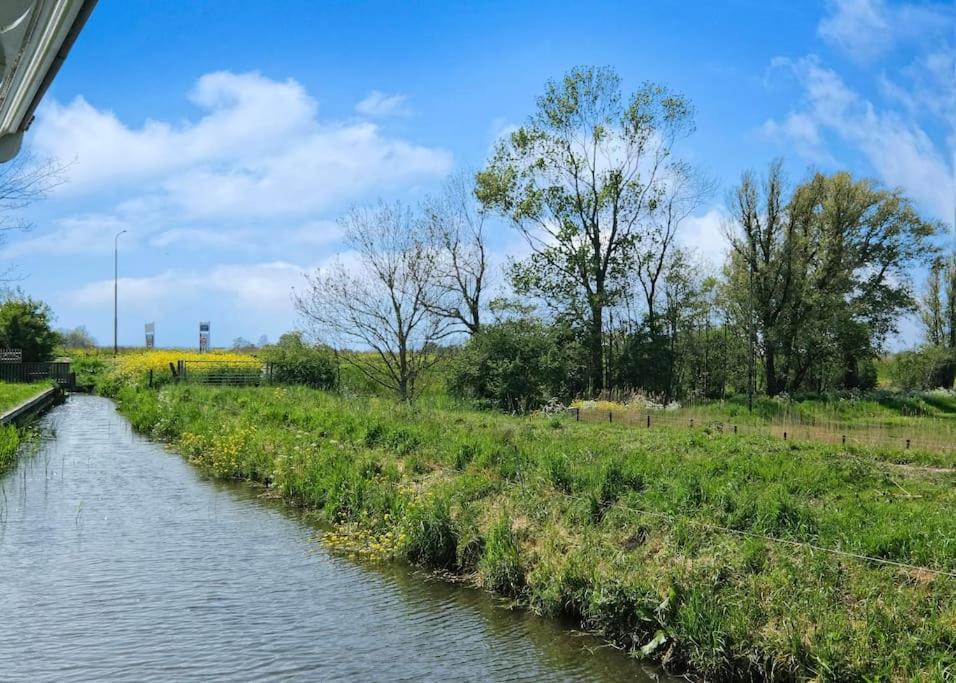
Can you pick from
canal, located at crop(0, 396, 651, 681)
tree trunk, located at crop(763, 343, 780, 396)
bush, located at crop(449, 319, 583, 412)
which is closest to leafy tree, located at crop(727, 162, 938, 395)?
tree trunk, located at crop(763, 343, 780, 396)

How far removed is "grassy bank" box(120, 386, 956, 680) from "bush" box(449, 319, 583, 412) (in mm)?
9978

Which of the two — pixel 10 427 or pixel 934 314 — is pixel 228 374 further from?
pixel 934 314

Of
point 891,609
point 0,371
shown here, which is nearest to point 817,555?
point 891,609

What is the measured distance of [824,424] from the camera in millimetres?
20094

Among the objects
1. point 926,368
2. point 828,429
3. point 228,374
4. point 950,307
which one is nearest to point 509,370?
point 828,429

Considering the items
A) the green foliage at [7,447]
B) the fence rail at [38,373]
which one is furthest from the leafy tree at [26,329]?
the green foliage at [7,447]

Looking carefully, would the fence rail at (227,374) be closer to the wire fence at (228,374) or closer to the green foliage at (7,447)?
the wire fence at (228,374)

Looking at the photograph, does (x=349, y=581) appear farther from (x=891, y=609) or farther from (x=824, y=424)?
(x=824, y=424)

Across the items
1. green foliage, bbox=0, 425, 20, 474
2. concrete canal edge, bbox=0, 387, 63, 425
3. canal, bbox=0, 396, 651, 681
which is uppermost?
concrete canal edge, bbox=0, 387, 63, 425

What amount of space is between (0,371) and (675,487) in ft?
130

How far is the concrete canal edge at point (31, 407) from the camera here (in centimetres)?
2236

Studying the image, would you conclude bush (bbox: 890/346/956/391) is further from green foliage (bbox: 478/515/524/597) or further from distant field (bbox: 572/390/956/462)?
green foliage (bbox: 478/515/524/597)

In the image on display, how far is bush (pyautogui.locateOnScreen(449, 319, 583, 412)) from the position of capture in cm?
2639

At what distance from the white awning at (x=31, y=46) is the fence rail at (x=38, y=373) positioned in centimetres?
4014
